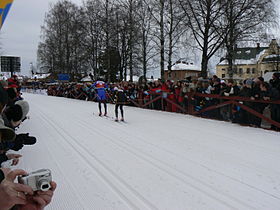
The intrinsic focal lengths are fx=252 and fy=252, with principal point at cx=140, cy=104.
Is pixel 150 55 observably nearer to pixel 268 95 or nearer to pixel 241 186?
pixel 268 95

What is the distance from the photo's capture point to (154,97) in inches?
559

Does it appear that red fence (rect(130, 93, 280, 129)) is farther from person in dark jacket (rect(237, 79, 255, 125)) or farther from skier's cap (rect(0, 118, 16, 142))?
skier's cap (rect(0, 118, 16, 142))

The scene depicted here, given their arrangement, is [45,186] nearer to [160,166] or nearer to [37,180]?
[37,180]

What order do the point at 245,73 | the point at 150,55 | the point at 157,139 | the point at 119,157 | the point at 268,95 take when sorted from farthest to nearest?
the point at 245,73 < the point at 150,55 < the point at 268,95 < the point at 157,139 < the point at 119,157

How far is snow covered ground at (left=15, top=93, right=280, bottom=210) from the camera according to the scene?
354 cm

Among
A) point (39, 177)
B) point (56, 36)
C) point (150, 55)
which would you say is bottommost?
point (39, 177)

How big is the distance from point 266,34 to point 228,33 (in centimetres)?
282

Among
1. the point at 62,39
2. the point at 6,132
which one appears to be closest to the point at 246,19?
the point at 6,132

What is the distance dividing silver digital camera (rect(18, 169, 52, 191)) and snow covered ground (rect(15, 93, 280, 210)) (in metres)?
1.94

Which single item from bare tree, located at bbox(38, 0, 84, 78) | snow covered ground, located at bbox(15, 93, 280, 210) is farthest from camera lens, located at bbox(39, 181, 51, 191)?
bare tree, located at bbox(38, 0, 84, 78)

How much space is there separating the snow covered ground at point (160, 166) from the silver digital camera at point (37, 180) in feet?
6.37

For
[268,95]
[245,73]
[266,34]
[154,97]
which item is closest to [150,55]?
[266,34]

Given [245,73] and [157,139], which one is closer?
[157,139]

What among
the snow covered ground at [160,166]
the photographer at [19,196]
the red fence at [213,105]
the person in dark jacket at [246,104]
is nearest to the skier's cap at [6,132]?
the photographer at [19,196]
